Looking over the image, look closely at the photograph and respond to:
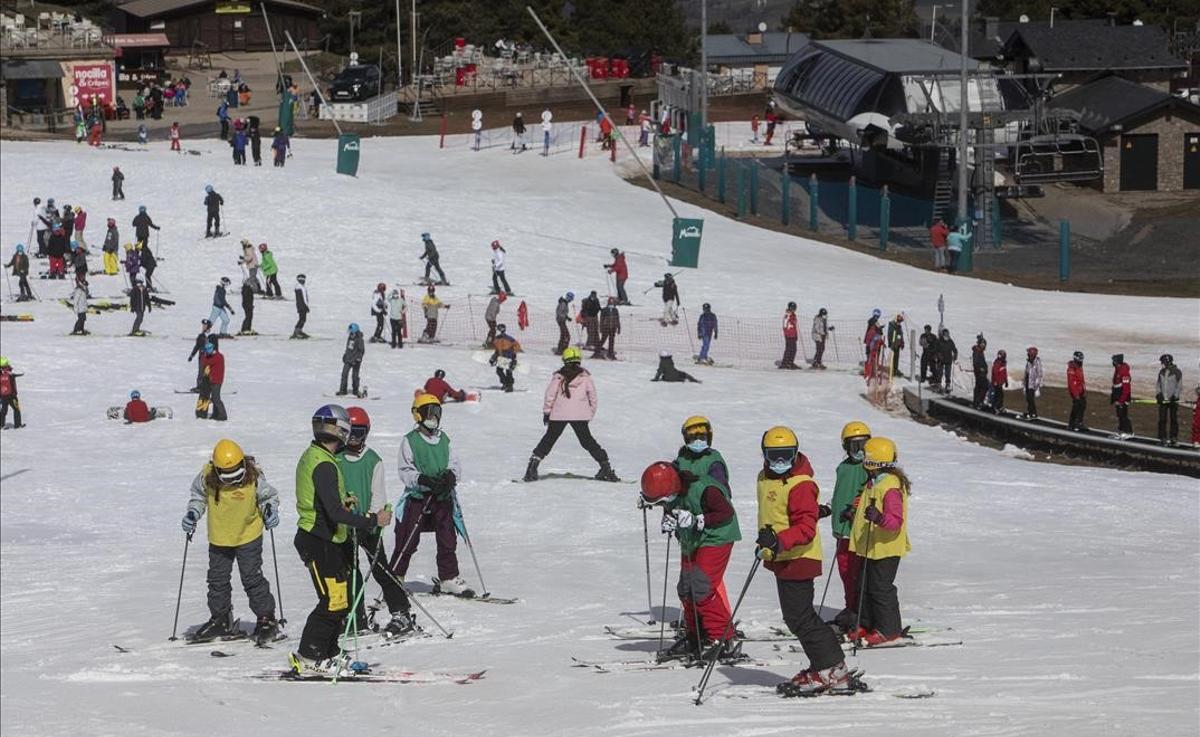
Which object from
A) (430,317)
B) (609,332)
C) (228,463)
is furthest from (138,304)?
(228,463)

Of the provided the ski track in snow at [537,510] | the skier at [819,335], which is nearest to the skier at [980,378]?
the ski track in snow at [537,510]

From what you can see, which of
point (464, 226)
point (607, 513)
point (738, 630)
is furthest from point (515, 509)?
point (464, 226)

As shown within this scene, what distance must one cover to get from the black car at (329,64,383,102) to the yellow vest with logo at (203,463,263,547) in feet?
180

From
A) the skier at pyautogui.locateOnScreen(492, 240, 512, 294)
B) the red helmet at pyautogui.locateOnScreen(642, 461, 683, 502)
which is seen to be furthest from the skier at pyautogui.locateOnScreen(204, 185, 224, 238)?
the red helmet at pyautogui.locateOnScreen(642, 461, 683, 502)

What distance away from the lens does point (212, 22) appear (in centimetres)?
8844

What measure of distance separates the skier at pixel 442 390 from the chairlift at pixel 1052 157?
25993 mm

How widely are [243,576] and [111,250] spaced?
26.7 meters

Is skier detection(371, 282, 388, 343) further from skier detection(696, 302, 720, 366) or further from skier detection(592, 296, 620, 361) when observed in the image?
skier detection(696, 302, 720, 366)

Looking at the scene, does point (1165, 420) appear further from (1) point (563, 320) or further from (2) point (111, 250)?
(2) point (111, 250)

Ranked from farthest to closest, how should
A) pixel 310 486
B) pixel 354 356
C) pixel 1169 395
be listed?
pixel 354 356
pixel 1169 395
pixel 310 486

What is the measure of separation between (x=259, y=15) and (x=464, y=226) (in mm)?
48192

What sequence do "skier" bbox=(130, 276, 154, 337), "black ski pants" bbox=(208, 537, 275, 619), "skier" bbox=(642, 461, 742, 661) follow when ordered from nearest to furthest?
1. "skier" bbox=(642, 461, 742, 661)
2. "black ski pants" bbox=(208, 537, 275, 619)
3. "skier" bbox=(130, 276, 154, 337)

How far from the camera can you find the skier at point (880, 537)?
11.3 meters

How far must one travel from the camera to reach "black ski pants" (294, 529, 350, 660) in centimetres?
1136
